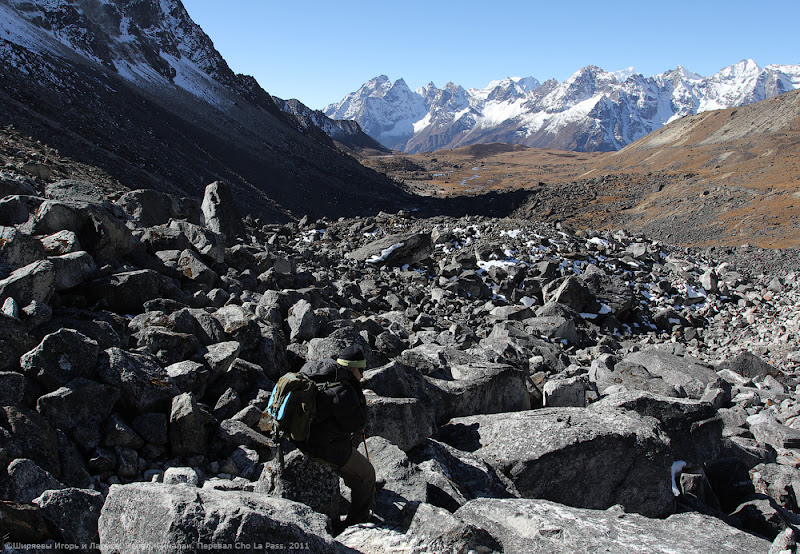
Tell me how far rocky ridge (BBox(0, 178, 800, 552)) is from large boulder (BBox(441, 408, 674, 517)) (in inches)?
0.9

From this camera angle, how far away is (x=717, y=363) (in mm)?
13648

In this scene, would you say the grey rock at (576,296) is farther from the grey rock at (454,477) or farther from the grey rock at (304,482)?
the grey rock at (304,482)

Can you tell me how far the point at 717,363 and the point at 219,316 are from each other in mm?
13116

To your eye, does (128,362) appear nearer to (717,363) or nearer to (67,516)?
(67,516)

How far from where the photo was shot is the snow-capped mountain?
116ft

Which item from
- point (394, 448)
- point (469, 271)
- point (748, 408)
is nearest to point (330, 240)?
point (469, 271)

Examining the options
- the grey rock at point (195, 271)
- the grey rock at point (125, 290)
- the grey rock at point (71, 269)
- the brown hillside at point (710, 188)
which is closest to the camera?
the grey rock at point (71, 269)

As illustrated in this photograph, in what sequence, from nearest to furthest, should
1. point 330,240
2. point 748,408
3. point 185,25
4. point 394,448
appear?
point 394,448
point 748,408
point 330,240
point 185,25

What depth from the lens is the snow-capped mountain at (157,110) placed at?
35.4 m

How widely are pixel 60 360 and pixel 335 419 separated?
314 centimetres

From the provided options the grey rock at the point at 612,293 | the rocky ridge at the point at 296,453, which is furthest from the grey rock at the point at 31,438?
the grey rock at the point at 612,293

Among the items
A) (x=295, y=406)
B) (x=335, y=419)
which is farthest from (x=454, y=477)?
(x=295, y=406)

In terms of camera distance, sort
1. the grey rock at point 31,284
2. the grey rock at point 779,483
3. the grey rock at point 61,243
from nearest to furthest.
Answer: the grey rock at point 31,284 → the grey rock at point 779,483 → the grey rock at point 61,243

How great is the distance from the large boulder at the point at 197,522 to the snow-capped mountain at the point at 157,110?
30.9 meters
